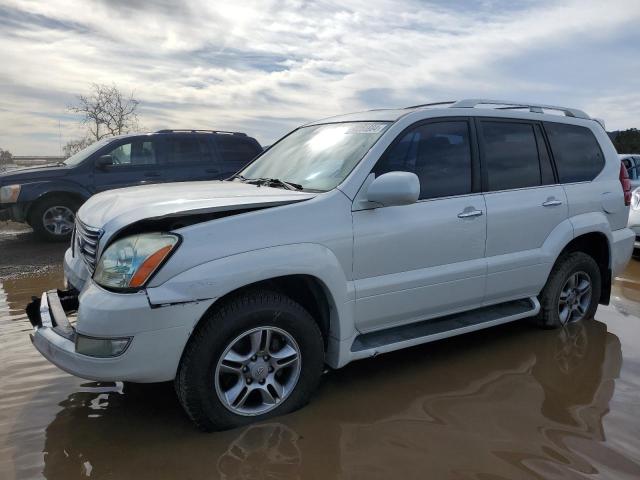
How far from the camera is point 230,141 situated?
393 inches

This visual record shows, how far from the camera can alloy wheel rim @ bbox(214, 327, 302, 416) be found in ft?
9.77

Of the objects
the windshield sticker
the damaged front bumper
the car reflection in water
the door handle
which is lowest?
the car reflection in water

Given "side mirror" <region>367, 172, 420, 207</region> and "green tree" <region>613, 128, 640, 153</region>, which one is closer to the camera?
"side mirror" <region>367, 172, 420, 207</region>

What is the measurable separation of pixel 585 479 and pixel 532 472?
24 cm

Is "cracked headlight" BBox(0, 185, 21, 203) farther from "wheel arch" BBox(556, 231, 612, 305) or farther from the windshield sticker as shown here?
"wheel arch" BBox(556, 231, 612, 305)

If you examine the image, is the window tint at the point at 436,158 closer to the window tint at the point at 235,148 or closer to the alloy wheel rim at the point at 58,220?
the window tint at the point at 235,148

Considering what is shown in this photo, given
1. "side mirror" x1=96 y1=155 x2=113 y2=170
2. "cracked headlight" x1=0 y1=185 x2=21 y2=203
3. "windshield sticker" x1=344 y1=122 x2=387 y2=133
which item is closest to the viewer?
"windshield sticker" x1=344 y1=122 x2=387 y2=133

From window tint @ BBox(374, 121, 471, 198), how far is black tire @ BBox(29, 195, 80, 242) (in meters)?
6.86

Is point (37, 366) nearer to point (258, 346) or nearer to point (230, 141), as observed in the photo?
point (258, 346)

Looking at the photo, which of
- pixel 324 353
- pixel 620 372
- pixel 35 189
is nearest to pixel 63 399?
pixel 324 353

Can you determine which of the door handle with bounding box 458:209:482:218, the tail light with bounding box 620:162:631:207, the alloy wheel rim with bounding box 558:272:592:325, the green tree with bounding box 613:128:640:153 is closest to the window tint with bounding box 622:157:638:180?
the tail light with bounding box 620:162:631:207

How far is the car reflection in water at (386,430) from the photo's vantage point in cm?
273

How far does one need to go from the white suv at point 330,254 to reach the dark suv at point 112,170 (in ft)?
17.5

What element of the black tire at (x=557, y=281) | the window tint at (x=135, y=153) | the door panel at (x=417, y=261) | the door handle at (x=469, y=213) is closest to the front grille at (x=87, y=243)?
the door panel at (x=417, y=261)
